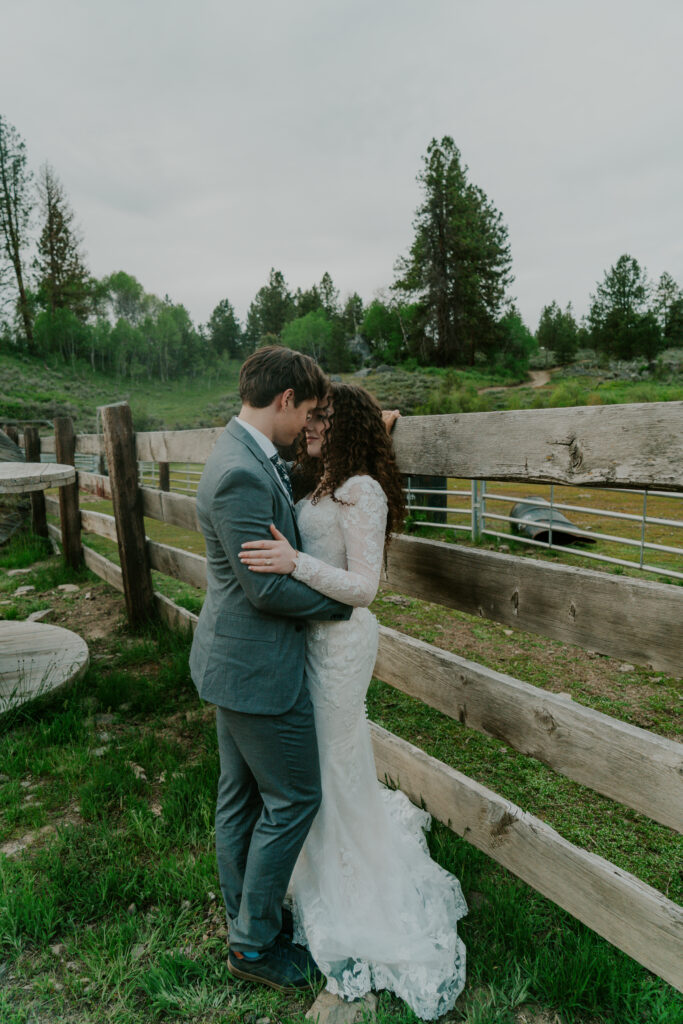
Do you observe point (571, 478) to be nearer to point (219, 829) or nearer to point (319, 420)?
point (319, 420)

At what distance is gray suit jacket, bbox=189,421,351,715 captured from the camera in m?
1.73

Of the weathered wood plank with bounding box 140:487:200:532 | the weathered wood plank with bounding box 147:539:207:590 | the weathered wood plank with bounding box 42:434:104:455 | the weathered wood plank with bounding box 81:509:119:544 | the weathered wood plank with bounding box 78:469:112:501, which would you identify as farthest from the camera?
the weathered wood plank with bounding box 42:434:104:455

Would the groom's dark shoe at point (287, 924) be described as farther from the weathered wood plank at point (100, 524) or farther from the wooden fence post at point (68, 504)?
the wooden fence post at point (68, 504)

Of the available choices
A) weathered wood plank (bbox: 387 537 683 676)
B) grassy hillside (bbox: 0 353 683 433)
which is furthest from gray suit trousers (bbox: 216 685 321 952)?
grassy hillside (bbox: 0 353 683 433)

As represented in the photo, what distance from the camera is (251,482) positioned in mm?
1731

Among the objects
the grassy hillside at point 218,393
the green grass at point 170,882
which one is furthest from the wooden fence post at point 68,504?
the grassy hillside at point 218,393

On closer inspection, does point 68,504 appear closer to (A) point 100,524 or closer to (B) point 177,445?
(A) point 100,524

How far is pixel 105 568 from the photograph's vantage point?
5.78 meters

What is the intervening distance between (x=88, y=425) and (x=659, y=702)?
36.4 metres

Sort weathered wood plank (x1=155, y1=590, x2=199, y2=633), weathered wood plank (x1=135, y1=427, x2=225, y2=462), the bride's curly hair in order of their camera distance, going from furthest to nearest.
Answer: weathered wood plank (x1=155, y1=590, x2=199, y2=633) → weathered wood plank (x1=135, y1=427, x2=225, y2=462) → the bride's curly hair

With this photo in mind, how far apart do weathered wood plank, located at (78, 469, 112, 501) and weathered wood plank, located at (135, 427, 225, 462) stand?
0.69 metres

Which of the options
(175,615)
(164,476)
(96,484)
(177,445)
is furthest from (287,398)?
(164,476)

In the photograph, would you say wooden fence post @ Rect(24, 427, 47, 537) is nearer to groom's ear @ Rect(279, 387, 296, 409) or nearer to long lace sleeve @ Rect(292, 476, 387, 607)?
groom's ear @ Rect(279, 387, 296, 409)

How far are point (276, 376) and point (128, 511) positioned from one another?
10.4 ft
